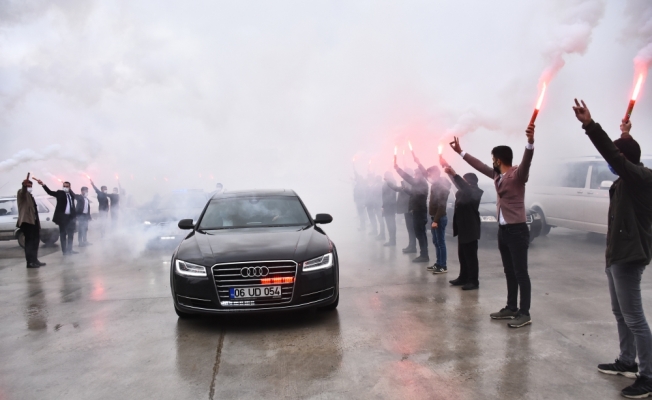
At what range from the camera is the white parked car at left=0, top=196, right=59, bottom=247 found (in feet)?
41.1

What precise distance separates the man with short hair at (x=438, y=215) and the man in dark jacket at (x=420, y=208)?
0.57 metres

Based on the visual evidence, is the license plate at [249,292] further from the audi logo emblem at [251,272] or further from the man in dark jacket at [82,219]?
the man in dark jacket at [82,219]

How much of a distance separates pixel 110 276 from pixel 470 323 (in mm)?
6211

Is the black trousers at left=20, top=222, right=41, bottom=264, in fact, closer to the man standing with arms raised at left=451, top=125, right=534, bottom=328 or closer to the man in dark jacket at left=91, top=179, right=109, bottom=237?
the man in dark jacket at left=91, top=179, right=109, bottom=237

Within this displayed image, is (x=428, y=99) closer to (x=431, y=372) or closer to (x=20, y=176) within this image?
(x=431, y=372)

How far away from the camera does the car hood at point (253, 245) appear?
4754 millimetres

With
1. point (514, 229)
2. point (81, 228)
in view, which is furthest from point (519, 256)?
point (81, 228)

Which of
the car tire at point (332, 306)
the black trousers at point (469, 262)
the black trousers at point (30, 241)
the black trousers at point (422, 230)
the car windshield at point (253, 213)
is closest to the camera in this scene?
the car tire at point (332, 306)

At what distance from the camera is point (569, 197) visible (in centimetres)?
1046

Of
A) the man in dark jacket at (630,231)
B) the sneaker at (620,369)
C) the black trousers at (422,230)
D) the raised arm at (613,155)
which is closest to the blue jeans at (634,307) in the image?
the man in dark jacket at (630,231)

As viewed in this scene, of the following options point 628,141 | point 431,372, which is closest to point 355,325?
point 431,372

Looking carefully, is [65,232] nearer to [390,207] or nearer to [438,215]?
[390,207]

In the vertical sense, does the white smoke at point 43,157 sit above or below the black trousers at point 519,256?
above

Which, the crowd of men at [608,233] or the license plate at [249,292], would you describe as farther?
the license plate at [249,292]
